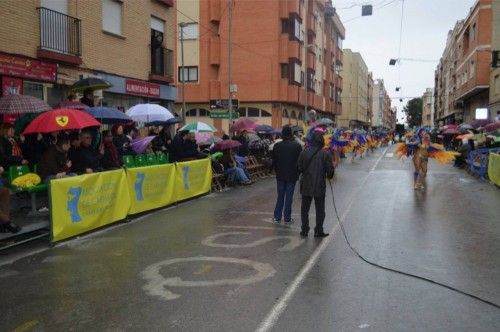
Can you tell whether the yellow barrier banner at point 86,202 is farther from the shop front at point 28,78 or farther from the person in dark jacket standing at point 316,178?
the shop front at point 28,78

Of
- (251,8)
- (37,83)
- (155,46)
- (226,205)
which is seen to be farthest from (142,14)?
(251,8)

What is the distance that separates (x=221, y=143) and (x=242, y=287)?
1048cm

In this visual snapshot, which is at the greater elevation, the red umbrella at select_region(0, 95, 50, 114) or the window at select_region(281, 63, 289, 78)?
the window at select_region(281, 63, 289, 78)

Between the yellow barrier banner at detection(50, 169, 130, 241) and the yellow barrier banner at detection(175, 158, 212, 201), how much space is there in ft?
8.16

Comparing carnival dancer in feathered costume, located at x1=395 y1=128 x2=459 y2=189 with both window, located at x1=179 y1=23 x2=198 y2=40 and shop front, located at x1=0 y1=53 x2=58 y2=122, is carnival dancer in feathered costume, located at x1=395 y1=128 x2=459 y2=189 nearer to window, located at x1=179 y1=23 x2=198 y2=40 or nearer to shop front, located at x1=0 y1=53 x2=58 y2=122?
shop front, located at x1=0 y1=53 x2=58 y2=122

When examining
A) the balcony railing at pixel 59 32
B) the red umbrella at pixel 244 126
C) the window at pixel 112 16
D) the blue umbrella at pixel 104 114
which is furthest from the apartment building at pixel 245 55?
the blue umbrella at pixel 104 114

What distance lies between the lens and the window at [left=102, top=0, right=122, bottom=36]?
1828 centimetres

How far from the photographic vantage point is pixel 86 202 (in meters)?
9.04

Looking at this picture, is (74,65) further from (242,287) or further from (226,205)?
(242,287)

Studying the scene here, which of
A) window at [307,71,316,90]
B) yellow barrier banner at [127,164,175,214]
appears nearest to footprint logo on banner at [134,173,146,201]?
yellow barrier banner at [127,164,175,214]

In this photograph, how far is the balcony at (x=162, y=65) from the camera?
21683mm

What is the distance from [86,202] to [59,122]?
151cm

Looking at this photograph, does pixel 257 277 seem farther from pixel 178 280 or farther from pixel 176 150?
pixel 176 150

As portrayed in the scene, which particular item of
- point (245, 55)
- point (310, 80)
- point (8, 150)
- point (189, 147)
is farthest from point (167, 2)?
point (310, 80)
